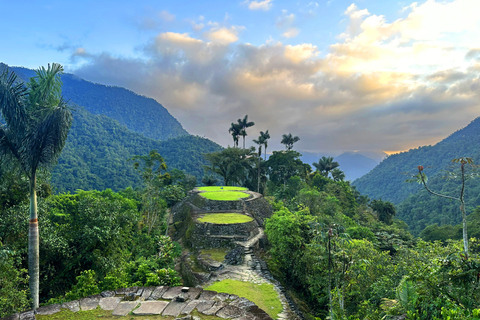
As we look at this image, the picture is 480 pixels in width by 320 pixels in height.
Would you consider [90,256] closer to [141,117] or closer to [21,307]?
→ [21,307]

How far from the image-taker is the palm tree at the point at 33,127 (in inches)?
307

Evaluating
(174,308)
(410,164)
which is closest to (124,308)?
(174,308)

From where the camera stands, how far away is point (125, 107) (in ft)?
440

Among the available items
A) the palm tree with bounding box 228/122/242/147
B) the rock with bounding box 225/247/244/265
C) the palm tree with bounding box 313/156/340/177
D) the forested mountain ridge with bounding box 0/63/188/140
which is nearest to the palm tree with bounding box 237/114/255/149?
the palm tree with bounding box 228/122/242/147

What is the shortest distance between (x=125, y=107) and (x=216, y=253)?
13549cm

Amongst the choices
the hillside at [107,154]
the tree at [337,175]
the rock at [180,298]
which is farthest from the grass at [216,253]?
the tree at [337,175]

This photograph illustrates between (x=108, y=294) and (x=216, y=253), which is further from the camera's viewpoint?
(x=216, y=253)

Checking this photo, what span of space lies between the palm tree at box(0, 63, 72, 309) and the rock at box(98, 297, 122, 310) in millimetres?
2954

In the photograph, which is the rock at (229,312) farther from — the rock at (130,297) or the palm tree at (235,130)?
the palm tree at (235,130)

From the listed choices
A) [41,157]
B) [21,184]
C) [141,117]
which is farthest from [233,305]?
[141,117]

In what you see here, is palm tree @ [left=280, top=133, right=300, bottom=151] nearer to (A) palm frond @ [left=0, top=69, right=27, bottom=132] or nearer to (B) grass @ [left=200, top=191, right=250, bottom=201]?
(B) grass @ [left=200, top=191, right=250, bottom=201]

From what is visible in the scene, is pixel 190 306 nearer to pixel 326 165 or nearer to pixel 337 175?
pixel 326 165

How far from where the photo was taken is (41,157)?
8172 millimetres

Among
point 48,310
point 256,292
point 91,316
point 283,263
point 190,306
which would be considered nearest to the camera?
point 91,316
